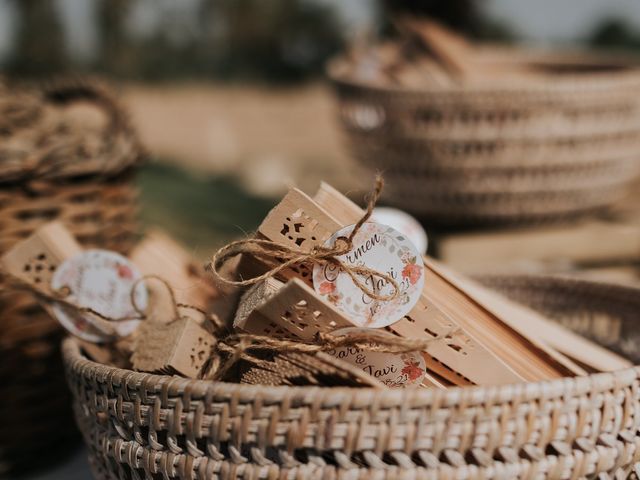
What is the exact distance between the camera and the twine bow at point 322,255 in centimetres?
66

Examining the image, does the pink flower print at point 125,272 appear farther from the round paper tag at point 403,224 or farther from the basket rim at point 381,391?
the round paper tag at point 403,224

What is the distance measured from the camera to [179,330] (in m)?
0.73

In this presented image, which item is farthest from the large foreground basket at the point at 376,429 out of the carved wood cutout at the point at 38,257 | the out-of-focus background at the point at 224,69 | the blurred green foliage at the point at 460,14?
the blurred green foliage at the point at 460,14

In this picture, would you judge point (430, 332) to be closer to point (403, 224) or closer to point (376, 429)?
point (376, 429)

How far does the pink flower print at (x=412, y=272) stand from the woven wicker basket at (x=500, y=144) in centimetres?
109

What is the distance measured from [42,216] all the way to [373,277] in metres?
0.58

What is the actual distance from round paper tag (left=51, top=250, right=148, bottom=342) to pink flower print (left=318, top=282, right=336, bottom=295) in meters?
0.26

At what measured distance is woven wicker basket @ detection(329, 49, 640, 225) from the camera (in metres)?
1.70


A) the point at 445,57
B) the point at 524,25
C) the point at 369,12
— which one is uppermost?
the point at 524,25

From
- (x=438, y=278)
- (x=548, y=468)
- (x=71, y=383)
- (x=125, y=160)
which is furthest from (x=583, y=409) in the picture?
→ (x=125, y=160)

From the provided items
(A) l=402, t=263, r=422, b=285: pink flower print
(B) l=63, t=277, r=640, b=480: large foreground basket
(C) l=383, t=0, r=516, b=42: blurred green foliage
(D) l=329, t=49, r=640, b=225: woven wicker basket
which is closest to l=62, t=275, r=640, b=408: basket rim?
(B) l=63, t=277, r=640, b=480: large foreground basket

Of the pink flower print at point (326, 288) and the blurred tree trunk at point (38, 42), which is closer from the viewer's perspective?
the pink flower print at point (326, 288)

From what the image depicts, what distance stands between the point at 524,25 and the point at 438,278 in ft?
12.5

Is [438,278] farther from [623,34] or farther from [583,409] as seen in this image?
[623,34]
